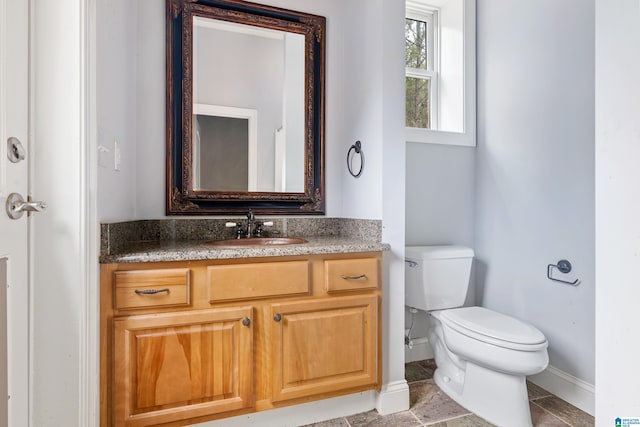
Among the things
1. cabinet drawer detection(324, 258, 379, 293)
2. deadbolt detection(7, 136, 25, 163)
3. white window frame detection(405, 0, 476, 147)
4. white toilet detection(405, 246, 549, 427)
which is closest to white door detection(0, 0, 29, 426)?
deadbolt detection(7, 136, 25, 163)

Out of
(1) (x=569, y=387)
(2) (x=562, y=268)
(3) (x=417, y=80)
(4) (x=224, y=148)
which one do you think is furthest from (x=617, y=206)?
(3) (x=417, y=80)

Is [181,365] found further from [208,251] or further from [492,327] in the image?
[492,327]

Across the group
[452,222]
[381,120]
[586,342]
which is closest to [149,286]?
[381,120]

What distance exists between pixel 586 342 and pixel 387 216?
3.83ft

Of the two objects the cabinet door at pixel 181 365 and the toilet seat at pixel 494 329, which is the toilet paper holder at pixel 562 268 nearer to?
the toilet seat at pixel 494 329

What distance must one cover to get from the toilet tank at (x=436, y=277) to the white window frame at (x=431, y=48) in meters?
0.93

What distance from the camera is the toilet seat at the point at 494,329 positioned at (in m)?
1.46

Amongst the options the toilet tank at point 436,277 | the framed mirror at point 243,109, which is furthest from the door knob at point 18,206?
the toilet tank at point 436,277

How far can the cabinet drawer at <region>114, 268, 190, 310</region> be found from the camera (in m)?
1.22

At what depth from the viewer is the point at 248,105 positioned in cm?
185

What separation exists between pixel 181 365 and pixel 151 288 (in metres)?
0.32

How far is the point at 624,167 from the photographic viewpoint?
816 millimetres

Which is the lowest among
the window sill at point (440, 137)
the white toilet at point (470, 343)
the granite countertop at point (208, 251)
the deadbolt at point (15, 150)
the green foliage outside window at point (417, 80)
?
the white toilet at point (470, 343)

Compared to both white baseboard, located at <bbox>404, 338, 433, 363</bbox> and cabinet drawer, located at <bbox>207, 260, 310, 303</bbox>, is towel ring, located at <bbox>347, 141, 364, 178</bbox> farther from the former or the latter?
white baseboard, located at <bbox>404, 338, 433, 363</bbox>
